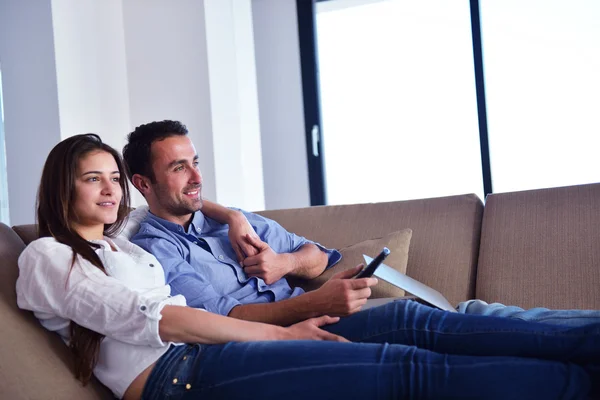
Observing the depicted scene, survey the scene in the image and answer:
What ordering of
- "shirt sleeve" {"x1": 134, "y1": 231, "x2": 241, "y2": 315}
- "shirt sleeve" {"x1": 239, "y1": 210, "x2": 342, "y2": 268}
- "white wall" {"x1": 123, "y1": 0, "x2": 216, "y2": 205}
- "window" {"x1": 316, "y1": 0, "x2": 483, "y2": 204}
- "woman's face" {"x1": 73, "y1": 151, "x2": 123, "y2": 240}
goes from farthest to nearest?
"window" {"x1": 316, "y1": 0, "x2": 483, "y2": 204}
"white wall" {"x1": 123, "y1": 0, "x2": 216, "y2": 205}
"shirt sleeve" {"x1": 239, "y1": 210, "x2": 342, "y2": 268}
"shirt sleeve" {"x1": 134, "y1": 231, "x2": 241, "y2": 315}
"woman's face" {"x1": 73, "y1": 151, "x2": 123, "y2": 240}

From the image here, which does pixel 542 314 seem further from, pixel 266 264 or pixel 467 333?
pixel 266 264

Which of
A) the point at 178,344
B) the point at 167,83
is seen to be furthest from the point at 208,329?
the point at 167,83

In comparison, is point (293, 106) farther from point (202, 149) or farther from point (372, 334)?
point (372, 334)

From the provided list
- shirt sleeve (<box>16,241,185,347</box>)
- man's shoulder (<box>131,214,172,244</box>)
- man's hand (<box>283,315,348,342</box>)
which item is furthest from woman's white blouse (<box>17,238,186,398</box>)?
man's shoulder (<box>131,214,172,244</box>)

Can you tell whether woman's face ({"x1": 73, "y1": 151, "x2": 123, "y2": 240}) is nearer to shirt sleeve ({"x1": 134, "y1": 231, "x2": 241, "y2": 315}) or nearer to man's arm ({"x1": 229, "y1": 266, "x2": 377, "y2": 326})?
shirt sleeve ({"x1": 134, "y1": 231, "x2": 241, "y2": 315})

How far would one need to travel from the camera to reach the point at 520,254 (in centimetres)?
204

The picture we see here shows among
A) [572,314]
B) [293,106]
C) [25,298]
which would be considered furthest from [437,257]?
[293,106]

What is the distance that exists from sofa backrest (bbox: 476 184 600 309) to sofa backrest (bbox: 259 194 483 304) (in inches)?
1.9

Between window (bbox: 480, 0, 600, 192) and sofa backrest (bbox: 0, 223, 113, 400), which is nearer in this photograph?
sofa backrest (bbox: 0, 223, 113, 400)

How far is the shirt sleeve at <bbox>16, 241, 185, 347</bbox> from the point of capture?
1.36 metres

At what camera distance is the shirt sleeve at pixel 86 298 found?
1.36 meters

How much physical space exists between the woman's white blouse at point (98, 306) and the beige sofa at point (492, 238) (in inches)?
8.3

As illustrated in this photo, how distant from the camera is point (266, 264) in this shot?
1.92 meters

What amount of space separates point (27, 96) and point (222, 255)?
204 centimetres
